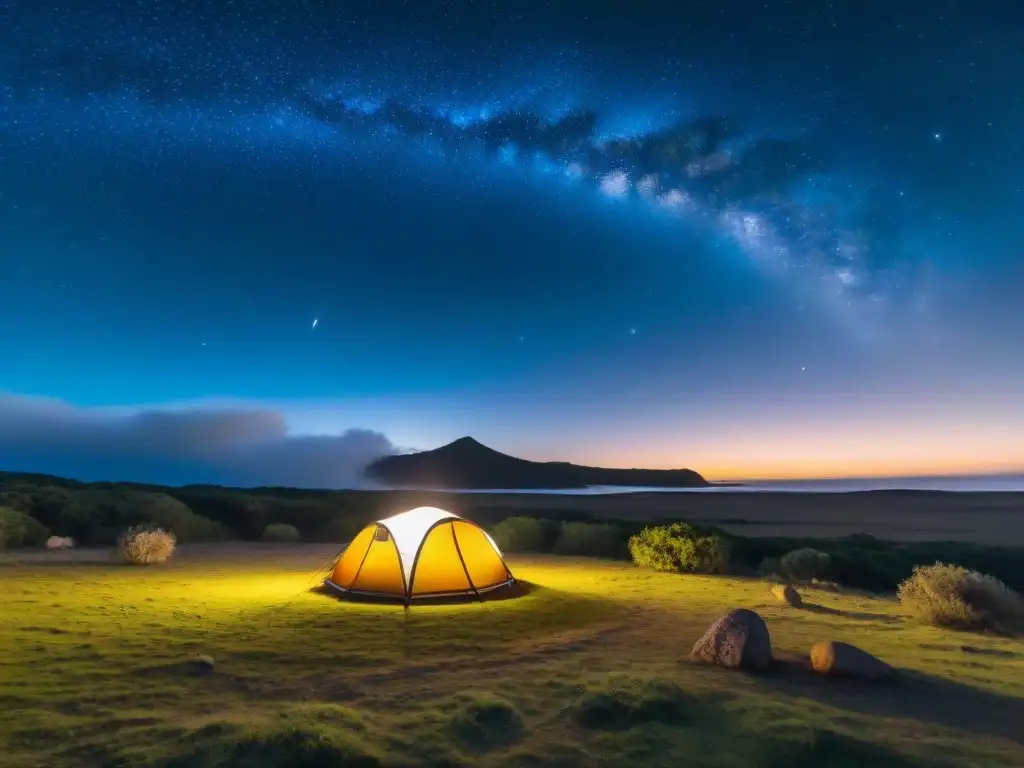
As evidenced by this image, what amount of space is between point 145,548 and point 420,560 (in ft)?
39.1

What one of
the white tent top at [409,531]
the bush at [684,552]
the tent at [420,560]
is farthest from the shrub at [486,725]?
the bush at [684,552]

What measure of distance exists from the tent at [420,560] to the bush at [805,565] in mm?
11158

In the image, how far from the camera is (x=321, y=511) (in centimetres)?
3909

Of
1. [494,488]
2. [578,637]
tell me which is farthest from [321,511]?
[494,488]

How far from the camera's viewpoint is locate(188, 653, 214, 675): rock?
366 inches

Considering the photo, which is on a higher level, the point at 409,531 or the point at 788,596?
the point at 409,531

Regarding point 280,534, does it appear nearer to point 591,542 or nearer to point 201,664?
point 591,542

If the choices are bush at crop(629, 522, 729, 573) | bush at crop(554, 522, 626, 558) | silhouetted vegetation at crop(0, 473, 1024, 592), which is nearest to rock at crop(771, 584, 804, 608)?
bush at crop(629, 522, 729, 573)

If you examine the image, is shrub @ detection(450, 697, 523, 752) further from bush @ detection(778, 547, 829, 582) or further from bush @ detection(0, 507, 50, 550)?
bush @ detection(0, 507, 50, 550)

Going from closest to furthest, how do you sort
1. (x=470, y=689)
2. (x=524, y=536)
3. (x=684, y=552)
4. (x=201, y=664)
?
(x=470, y=689) < (x=201, y=664) < (x=684, y=552) < (x=524, y=536)

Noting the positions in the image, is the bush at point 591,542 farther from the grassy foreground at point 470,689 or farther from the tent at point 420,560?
the tent at point 420,560

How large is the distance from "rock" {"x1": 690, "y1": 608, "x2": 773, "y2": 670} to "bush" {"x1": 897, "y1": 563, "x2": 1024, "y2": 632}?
5787 millimetres

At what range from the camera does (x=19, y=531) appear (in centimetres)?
2567

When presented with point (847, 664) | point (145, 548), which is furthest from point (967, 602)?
point (145, 548)
